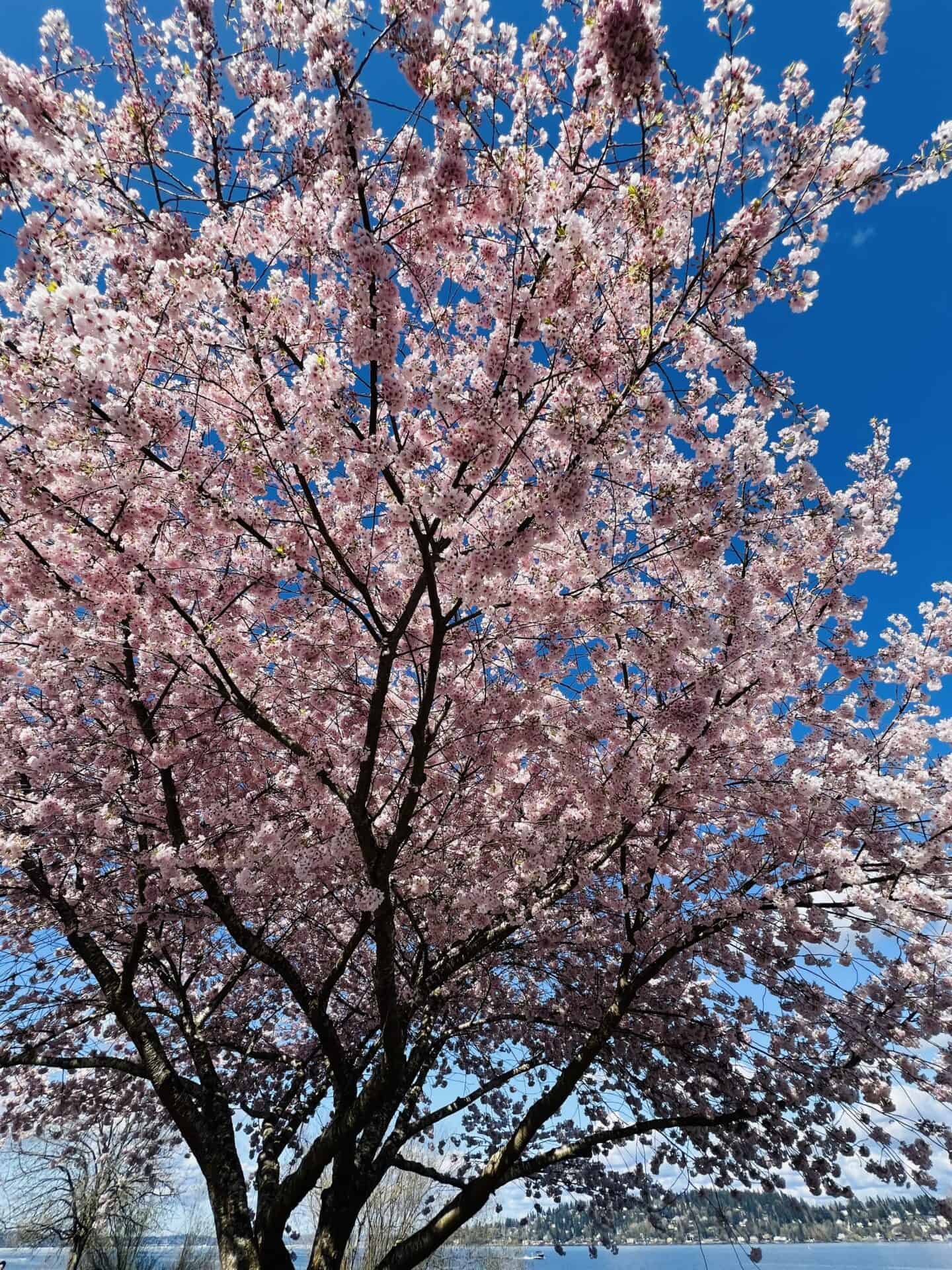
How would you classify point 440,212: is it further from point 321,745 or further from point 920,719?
point 920,719

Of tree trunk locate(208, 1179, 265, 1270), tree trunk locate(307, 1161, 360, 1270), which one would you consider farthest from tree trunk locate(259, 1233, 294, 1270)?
tree trunk locate(307, 1161, 360, 1270)

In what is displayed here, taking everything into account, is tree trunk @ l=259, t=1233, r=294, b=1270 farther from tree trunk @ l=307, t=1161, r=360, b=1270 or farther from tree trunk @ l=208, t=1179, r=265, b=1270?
tree trunk @ l=307, t=1161, r=360, b=1270

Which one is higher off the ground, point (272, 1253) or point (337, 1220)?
point (337, 1220)

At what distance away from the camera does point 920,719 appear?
7.29 m

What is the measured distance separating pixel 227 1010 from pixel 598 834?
7276 millimetres

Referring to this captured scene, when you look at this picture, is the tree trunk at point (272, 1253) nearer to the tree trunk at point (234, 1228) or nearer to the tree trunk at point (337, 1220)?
the tree trunk at point (234, 1228)

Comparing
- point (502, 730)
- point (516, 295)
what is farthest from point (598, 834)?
point (516, 295)

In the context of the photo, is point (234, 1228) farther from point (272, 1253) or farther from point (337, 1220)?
point (337, 1220)

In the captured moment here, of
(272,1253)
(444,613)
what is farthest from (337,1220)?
(444,613)

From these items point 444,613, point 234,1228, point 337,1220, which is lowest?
point 337,1220

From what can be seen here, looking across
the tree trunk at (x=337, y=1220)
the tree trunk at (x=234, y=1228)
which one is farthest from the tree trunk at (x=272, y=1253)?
the tree trunk at (x=337, y=1220)

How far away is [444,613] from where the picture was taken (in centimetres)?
606

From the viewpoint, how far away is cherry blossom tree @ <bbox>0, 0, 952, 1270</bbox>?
3557 millimetres

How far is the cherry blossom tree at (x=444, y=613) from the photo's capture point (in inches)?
140
